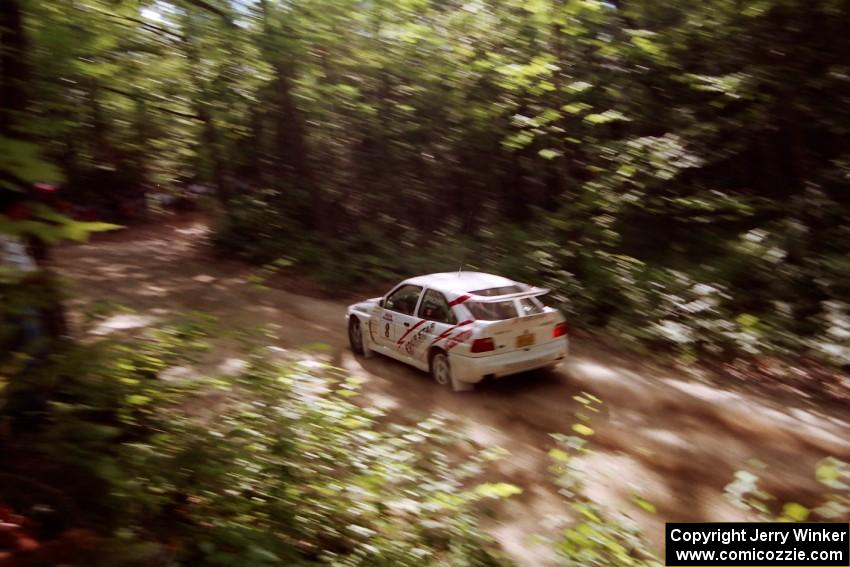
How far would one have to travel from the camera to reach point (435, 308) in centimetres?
857

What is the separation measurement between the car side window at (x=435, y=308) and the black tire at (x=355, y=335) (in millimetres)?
1673

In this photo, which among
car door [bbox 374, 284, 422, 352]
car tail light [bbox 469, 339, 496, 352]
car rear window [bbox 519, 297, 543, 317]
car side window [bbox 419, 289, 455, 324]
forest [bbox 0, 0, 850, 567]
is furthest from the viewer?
car door [bbox 374, 284, 422, 352]

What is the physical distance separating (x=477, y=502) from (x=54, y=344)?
11.6 ft

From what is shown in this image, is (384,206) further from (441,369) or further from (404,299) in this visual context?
(441,369)

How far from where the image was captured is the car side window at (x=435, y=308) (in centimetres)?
832

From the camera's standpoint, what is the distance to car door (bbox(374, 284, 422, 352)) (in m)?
9.02

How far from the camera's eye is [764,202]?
39.0 feet

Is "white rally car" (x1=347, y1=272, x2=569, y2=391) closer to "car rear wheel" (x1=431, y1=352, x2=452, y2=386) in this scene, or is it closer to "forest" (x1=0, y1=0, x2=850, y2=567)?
"car rear wheel" (x1=431, y1=352, x2=452, y2=386)

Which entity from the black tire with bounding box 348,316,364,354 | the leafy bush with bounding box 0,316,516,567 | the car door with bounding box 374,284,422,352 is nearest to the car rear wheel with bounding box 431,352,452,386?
the car door with bounding box 374,284,422,352

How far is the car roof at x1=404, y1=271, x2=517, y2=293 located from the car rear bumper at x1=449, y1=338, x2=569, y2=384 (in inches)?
35.6

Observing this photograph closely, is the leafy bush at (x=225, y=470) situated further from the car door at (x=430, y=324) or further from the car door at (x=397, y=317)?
the car door at (x=397, y=317)

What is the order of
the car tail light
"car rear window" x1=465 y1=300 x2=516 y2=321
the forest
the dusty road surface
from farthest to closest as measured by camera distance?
"car rear window" x1=465 y1=300 x2=516 y2=321 < the car tail light < the dusty road surface < the forest

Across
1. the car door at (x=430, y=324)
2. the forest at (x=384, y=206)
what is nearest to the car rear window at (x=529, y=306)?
the car door at (x=430, y=324)

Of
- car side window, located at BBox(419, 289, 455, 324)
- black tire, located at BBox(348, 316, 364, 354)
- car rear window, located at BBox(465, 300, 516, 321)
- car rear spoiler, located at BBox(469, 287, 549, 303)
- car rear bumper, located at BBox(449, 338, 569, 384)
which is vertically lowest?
black tire, located at BBox(348, 316, 364, 354)
